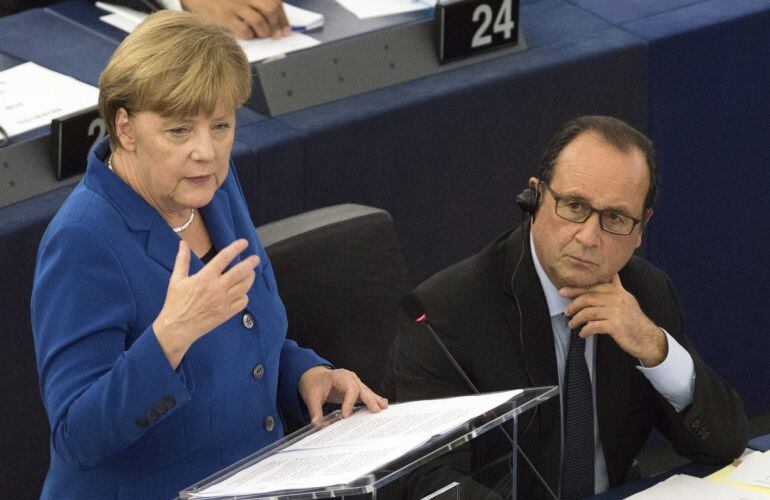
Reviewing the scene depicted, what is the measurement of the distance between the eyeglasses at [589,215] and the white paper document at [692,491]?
0.46 m

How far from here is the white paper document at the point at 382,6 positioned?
381 cm

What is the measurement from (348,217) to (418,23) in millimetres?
1048

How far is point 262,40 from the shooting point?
367 cm

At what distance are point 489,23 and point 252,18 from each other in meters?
0.63

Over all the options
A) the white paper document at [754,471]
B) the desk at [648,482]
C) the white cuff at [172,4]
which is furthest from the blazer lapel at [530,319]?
the white cuff at [172,4]

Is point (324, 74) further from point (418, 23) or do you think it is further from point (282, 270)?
point (282, 270)

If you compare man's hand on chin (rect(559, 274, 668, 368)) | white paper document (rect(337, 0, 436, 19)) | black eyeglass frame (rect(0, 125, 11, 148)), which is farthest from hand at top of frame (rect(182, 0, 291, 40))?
man's hand on chin (rect(559, 274, 668, 368))

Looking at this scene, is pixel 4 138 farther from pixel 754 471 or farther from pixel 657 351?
pixel 754 471

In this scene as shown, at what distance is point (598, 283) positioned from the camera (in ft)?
8.73

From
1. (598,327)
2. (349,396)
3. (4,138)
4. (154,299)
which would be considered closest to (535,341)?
(598,327)

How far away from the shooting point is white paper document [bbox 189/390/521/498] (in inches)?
72.5

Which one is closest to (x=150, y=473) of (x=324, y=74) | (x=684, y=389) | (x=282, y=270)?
(x=282, y=270)

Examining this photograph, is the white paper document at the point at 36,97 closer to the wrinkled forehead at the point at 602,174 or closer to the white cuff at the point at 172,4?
the white cuff at the point at 172,4

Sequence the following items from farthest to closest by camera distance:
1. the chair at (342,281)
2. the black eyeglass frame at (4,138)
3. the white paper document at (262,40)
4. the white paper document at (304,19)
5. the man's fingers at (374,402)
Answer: the white paper document at (304,19)
the white paper document at (262,40)
the black eyeglass frame at (4,138)
the chair at (342,281)
the man's fingers at (374,402)
